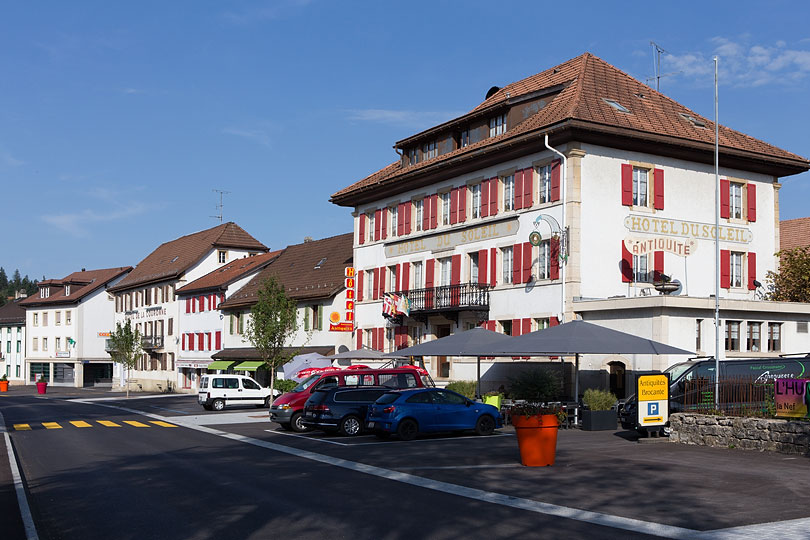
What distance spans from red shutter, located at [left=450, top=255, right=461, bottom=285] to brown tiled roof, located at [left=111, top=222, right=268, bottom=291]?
38.1 metres

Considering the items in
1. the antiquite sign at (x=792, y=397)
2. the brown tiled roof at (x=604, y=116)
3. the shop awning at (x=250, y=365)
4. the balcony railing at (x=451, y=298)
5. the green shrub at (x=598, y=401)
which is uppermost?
the brown tiled roof at (x=604, y=116)

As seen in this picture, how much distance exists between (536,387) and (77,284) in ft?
260

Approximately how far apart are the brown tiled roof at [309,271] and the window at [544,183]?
1867 centimetres

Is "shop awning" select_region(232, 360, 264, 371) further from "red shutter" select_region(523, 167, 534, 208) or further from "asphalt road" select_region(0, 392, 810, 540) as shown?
"asphalt road" select_region(0, 392, 810, 540)

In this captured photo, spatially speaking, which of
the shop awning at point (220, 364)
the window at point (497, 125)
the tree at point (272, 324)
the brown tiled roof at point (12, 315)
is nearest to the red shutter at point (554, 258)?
the window at point (497, 125)

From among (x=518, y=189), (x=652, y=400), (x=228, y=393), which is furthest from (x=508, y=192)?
(x=652, y=400)

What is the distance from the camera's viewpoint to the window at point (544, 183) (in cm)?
3519

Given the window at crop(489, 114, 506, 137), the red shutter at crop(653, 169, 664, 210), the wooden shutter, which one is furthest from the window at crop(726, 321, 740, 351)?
the window at crop(489, 114, 506, 137)

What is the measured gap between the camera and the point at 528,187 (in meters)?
36.1

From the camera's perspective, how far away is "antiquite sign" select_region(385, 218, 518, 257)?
123 ft

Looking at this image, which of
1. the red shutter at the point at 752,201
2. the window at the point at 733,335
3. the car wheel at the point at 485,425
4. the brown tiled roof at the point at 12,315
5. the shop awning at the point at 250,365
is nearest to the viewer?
the car wheel at the point at 485,425

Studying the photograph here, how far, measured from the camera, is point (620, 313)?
104ft

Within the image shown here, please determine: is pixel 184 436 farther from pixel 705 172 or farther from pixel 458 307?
pixel 705 172

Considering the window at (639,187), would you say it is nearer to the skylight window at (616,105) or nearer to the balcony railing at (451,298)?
the skylight window at (616,105)
